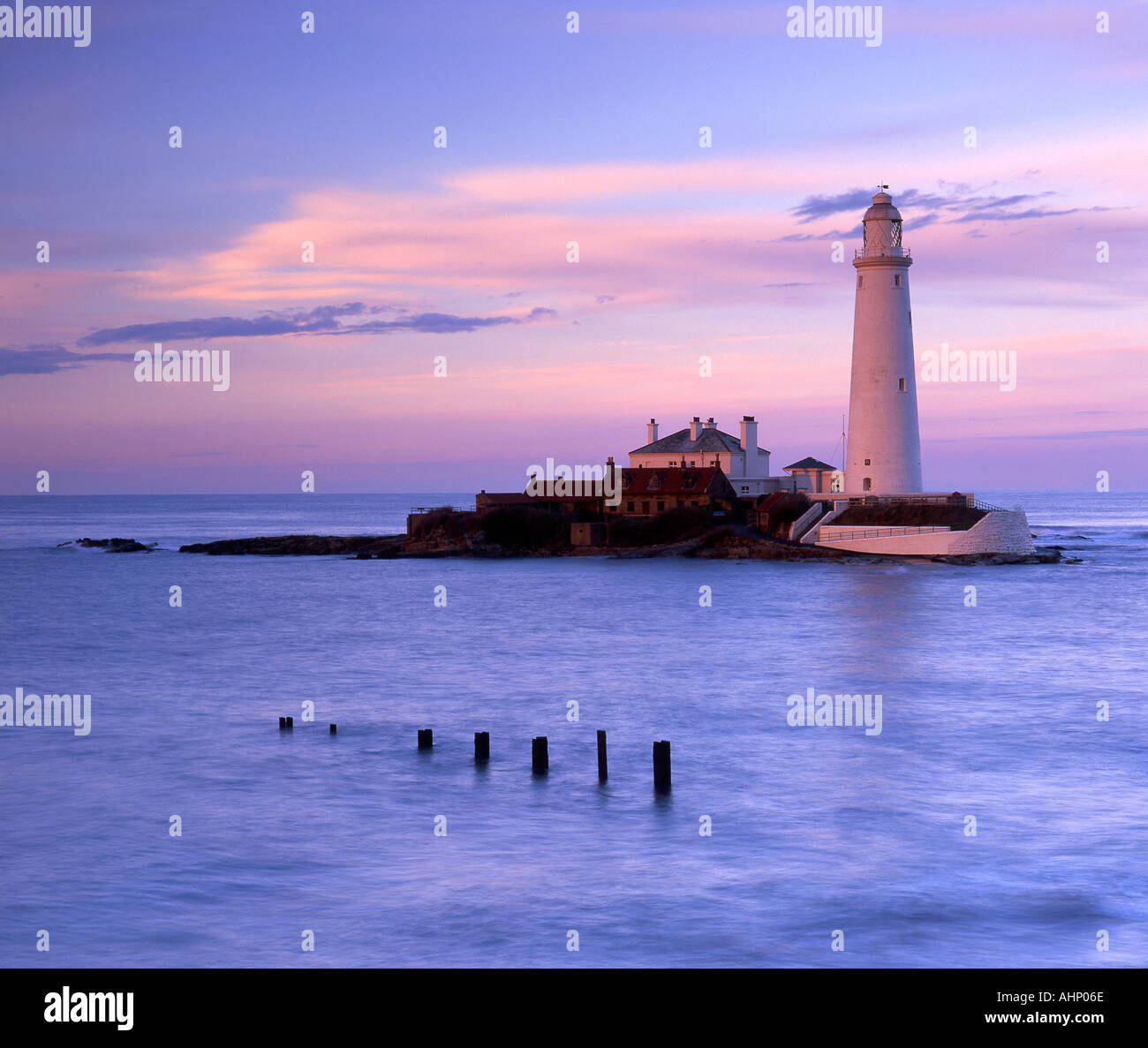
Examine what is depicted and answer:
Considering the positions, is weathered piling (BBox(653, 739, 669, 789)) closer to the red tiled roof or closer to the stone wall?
the stone wall

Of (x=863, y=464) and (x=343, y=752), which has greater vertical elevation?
(x=863, y=464)

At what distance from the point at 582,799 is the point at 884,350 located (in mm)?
45673

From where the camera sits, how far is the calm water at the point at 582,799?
14.2m

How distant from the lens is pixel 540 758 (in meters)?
21.1

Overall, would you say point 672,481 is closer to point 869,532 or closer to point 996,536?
point 869,532

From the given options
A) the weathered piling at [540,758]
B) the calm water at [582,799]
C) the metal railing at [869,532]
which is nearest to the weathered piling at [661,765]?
the calm water at [582,799]

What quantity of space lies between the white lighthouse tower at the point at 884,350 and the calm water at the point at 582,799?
17.7 metres

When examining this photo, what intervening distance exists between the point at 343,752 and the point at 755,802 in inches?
323

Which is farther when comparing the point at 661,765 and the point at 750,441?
the point at 750,441

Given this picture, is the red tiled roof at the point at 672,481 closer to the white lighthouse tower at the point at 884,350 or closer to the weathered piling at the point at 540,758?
the white lighthouse tower at the point at 884,350

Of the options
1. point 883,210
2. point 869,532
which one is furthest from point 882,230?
point 869,532
